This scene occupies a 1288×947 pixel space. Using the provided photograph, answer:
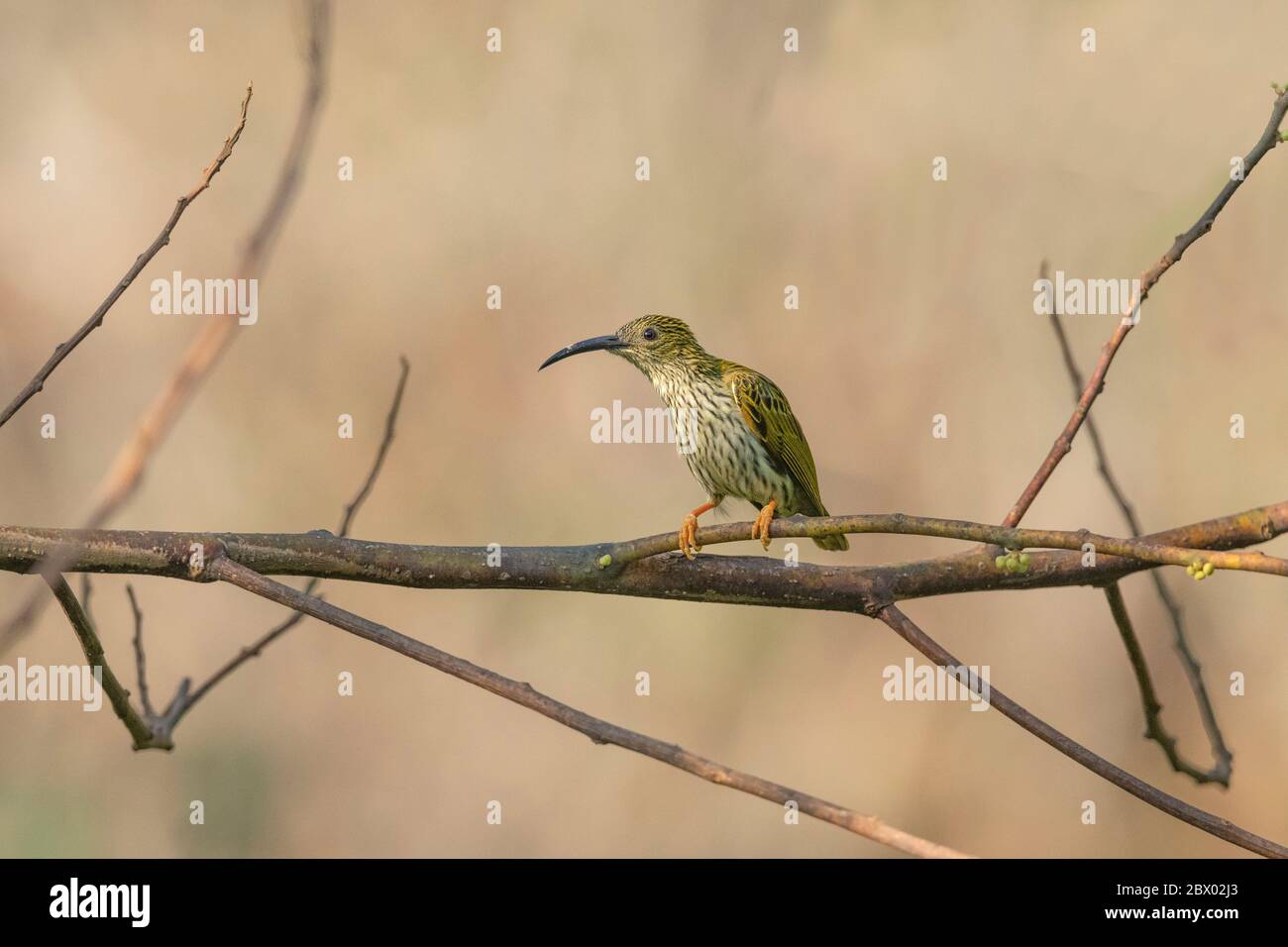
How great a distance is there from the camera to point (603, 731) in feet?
7.02

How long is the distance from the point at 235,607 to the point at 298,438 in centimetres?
110

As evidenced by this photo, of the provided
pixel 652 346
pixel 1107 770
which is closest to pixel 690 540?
pixel 1107 770

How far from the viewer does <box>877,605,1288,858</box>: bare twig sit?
86.7 inches

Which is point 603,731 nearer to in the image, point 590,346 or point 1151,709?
point 1151,709

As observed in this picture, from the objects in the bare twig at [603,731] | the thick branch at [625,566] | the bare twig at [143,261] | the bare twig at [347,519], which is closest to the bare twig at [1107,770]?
the thick branch at [625,566]

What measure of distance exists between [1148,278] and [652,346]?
2.77 metres

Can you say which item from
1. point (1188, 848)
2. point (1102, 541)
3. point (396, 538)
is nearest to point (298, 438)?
point (396, 538)

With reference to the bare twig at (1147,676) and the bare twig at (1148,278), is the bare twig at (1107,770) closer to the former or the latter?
the bare twig at (1148,278)

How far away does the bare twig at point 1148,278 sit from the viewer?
269 centimetres

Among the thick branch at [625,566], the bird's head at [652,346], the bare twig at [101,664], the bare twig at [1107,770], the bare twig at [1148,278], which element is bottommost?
the bare twig at [1107,770]

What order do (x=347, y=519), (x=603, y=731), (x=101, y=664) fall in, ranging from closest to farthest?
(x=603, y=731), (x=101, y=664), (x=347, y=519)

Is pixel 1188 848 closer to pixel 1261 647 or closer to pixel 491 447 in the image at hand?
pixel 1261 647

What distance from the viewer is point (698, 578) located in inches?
122

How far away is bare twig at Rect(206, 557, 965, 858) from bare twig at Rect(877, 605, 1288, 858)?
0.54 m
